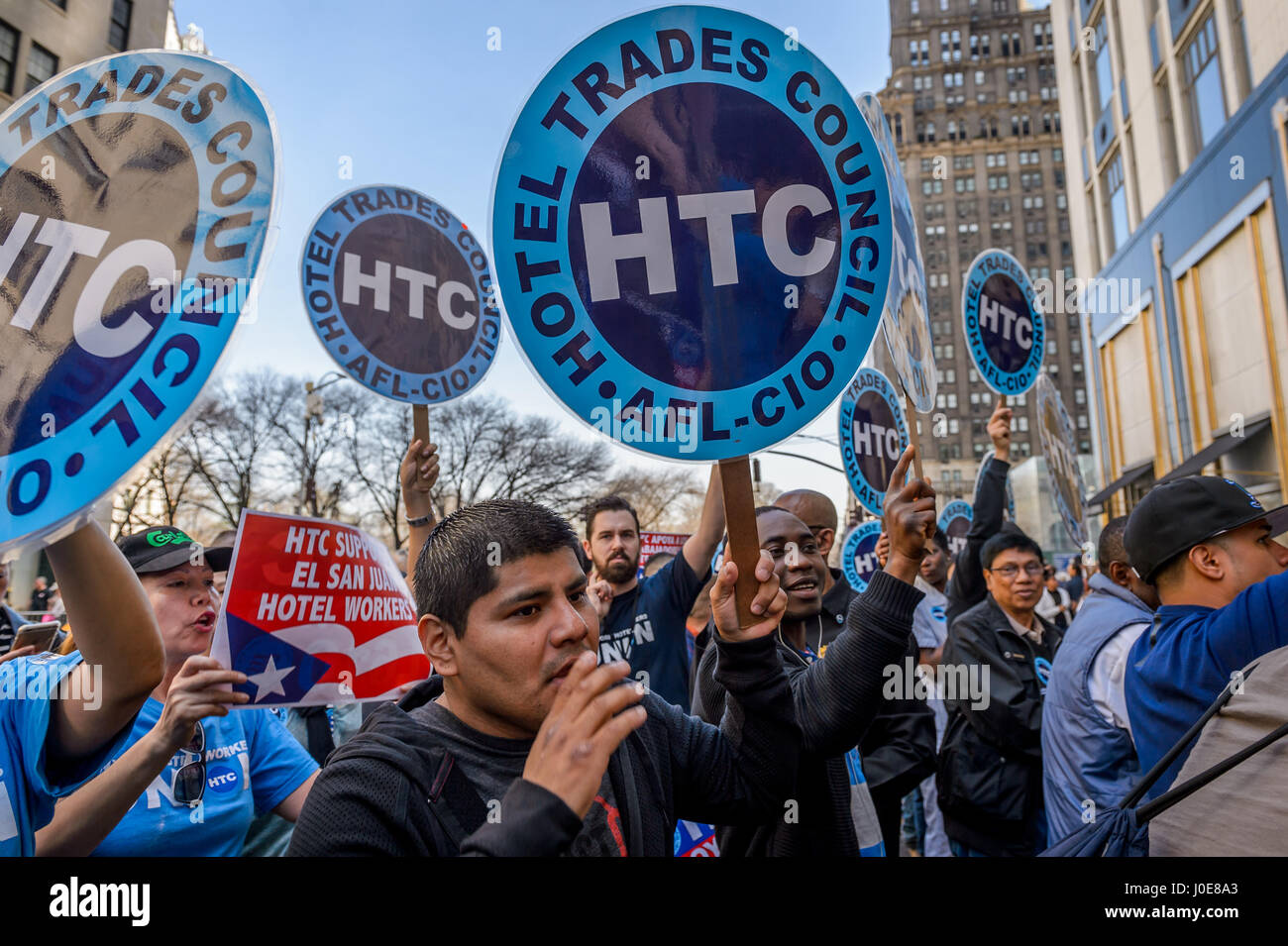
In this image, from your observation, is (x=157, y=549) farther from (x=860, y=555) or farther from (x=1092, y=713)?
(x=860, y=555)

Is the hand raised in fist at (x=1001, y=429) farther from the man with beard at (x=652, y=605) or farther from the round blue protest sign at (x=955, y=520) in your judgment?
the round blue protest sign at (x=955, y=520)

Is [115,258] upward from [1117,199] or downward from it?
downward

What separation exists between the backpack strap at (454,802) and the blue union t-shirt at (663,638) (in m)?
2.36

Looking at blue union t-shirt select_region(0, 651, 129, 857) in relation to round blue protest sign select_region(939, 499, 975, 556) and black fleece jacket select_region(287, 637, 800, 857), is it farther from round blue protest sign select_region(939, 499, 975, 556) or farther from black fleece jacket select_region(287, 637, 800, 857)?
round blue protest sign select_region(939, 499, 975, 556)

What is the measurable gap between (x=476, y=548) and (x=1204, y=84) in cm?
2313

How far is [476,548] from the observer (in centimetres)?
164

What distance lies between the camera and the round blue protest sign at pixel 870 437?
504cm

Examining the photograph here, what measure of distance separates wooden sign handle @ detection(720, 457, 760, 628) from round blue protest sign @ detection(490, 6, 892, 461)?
68 mm

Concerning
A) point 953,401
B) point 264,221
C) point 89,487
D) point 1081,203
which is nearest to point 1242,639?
point 264,221

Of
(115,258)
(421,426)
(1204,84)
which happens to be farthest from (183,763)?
(1204,84)

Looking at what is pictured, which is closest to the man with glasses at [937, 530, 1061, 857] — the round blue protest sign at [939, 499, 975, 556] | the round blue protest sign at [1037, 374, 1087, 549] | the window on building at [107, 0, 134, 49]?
the round blue protest sign at [1037, 374, 1087, 549]

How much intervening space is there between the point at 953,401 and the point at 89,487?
99.0 metres

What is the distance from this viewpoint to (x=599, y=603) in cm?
391

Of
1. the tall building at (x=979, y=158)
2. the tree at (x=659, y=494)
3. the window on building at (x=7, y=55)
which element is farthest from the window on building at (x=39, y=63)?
the tall building at (x=979, y=158)
